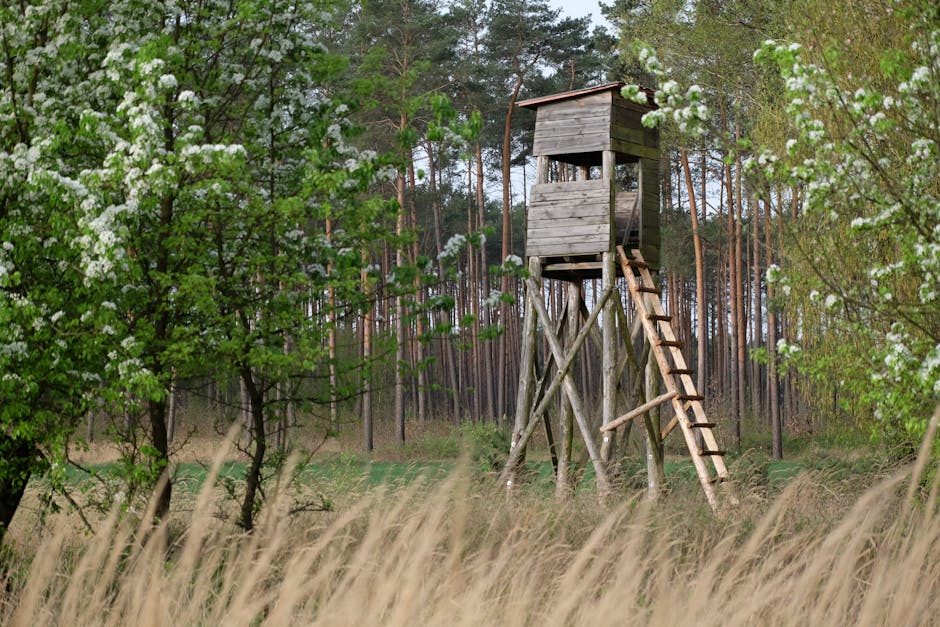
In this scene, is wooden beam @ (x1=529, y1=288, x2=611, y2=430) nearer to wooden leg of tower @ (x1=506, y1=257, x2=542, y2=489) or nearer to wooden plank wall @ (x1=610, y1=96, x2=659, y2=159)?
wooden leg of tower @ (x1=506, y1=257, x2=542, y2=489)

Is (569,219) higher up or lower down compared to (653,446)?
higher up

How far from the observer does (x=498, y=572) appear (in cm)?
431

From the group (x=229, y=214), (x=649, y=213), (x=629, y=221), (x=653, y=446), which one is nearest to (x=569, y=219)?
A: (x=629, y=221)

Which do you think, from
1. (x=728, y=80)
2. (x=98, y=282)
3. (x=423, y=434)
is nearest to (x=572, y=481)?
(x=98, y=282)

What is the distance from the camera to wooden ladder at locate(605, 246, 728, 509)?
12406 mm

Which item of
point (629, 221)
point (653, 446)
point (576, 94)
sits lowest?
point (653, 446)

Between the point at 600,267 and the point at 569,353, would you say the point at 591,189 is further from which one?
the point at 569,353

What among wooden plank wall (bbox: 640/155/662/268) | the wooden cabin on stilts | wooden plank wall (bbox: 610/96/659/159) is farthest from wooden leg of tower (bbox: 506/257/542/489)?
wooden plank wall (bbox: 610/96/659/159)

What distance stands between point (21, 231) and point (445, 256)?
131 inches

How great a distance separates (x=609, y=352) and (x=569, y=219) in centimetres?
186

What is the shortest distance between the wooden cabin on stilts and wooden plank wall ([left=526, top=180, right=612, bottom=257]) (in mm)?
13

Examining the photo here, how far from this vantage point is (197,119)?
28.2 ft

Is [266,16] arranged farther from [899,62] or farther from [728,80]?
[728,80]

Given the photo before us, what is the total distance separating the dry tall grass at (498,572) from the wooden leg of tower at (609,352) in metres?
2.72
